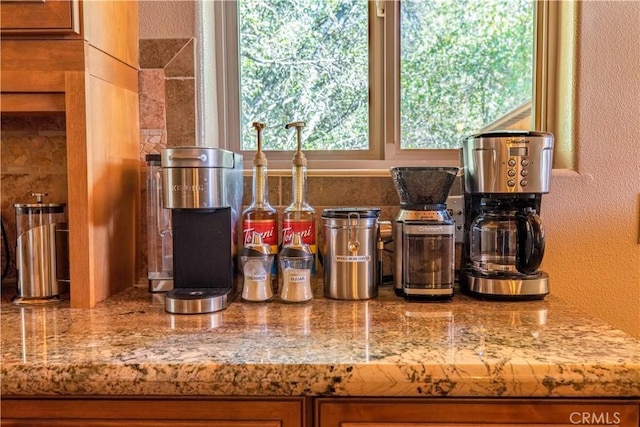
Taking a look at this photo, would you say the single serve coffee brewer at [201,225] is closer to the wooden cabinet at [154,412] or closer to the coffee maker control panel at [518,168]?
the wooden cabinet at [154,412]

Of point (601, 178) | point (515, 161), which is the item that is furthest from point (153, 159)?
point (601, 178)

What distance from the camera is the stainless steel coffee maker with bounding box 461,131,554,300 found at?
1058mm

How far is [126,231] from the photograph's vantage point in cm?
125

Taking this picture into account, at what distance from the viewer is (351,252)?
1.11m

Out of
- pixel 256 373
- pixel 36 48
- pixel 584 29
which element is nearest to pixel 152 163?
pixel 36 48

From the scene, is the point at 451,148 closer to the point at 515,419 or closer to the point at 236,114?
the point at 236,114

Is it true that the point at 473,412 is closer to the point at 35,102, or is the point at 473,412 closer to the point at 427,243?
the point at 427,243

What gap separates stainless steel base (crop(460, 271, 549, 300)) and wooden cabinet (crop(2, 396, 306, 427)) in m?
0.55

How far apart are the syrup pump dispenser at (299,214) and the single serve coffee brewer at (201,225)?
0.45 feet

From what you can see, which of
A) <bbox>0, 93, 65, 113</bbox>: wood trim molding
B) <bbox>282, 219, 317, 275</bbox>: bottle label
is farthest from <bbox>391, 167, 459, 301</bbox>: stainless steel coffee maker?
<bbox>0, 93, 65, 113</bbox>: wood trim molding

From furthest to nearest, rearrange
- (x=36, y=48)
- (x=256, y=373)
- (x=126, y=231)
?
(x=126, y=231), (x=36, y=48), (x=256, y=373)

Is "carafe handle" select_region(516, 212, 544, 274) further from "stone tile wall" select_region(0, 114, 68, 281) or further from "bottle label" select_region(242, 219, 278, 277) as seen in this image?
"stone tile wall" select_region(0, 114, 68, 281)

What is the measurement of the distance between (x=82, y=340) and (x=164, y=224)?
440 mm

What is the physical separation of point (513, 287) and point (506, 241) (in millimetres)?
113
